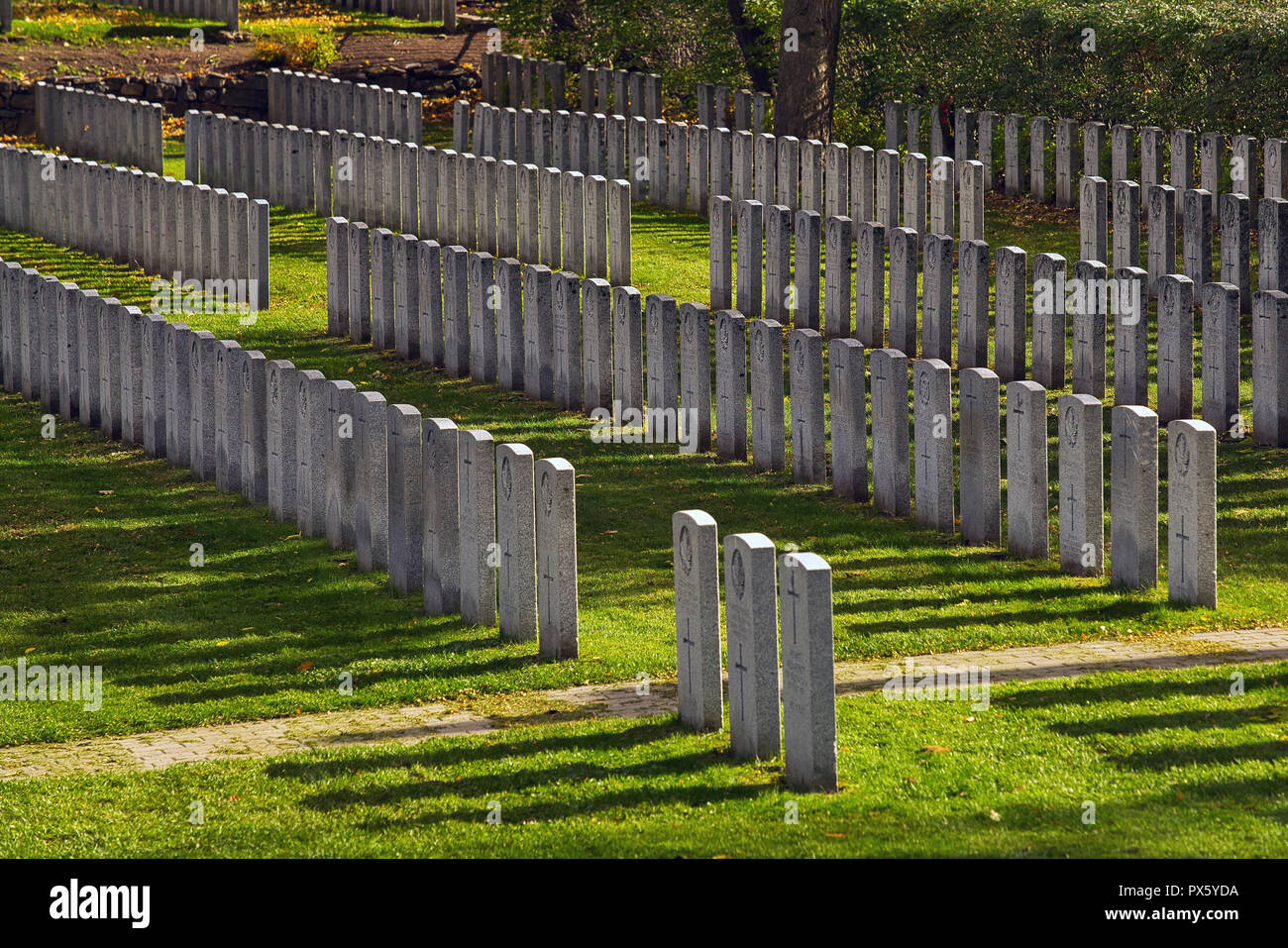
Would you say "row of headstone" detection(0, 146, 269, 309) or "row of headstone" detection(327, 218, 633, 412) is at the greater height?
"row of headstone" detection(0, 146, 269, 309)

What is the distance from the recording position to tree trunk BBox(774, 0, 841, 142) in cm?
2167

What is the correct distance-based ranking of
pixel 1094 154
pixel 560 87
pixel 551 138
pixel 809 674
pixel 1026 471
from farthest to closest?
pixel 560 87, pixel 551 138, pixel 1094 154, pixel 1026 471, pixel 809 674

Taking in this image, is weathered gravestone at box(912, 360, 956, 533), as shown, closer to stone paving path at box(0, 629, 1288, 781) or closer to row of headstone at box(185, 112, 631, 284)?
stone paving path at box(0, 629, 1288, 781)

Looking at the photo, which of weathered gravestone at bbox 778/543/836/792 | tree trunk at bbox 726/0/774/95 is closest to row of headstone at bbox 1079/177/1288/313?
weathered gravestone at bbox 778/543/836/792

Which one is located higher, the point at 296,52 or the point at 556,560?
the point at 296,52

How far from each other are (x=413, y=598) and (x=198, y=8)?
26977 millimetres

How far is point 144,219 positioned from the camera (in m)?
17.5

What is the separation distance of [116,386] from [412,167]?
6699 mm

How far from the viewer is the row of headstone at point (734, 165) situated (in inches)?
691

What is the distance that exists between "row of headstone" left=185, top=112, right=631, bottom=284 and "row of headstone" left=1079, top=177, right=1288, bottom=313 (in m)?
4.32

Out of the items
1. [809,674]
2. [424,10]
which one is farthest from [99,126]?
[809,674]

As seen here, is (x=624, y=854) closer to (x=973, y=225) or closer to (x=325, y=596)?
(x=325, y=596)

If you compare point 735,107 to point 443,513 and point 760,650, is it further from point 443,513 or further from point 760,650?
point 760,650
